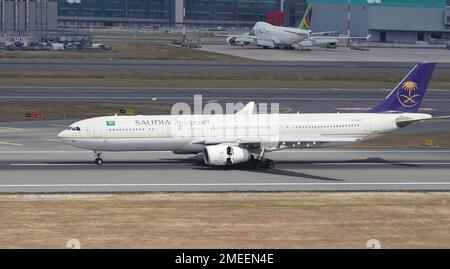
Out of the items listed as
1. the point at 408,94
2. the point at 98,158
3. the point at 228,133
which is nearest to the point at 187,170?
the point at 228,133

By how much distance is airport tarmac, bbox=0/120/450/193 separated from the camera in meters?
49.6

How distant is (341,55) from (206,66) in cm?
4809

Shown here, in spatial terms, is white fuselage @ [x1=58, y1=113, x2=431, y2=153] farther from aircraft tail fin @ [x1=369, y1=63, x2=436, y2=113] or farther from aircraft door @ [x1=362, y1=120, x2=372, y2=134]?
aircraft tail fin @ [x1=369, y1=63, x2=436, y2=113]

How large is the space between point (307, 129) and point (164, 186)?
14035mm

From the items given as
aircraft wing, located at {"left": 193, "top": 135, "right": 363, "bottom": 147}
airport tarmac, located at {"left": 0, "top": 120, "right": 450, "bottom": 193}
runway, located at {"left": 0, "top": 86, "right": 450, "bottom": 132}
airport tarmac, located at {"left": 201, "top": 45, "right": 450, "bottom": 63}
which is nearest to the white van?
airport tarmac, located at {"left": 201, "top": 45, "right": 450, "bottom": 63}

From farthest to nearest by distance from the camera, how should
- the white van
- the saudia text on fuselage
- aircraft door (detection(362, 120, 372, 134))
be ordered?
the white van
aircraft door (detection(362, 120, 372, 134))
the saudia text on fuselage

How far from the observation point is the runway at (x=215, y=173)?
4938 centimetres

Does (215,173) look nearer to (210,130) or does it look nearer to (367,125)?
(210,130)

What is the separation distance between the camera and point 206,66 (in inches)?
5586

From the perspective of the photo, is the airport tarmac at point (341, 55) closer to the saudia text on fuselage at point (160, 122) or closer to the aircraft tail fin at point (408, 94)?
the aircraft tail fin at point (408, 94)

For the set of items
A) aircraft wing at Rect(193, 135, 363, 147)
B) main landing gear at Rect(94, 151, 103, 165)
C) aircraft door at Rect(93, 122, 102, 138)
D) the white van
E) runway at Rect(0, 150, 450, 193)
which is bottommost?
runway at Rect(0, 150, 450, 193)

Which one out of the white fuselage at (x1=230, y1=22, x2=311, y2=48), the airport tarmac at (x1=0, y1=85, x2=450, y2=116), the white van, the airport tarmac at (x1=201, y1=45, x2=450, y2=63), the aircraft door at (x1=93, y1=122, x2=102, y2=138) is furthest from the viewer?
the white fuselage at (x1=230, y1=22, x2=311, y2=48)
